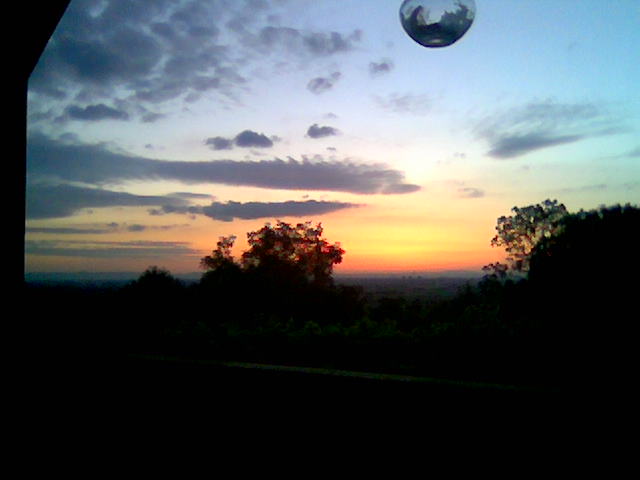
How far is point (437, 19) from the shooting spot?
2445 millimetres

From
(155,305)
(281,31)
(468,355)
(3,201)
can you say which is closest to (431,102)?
(281,31)

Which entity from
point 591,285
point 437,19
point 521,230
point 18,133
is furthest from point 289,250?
point 437,19

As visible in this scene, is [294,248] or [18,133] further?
[294,248]

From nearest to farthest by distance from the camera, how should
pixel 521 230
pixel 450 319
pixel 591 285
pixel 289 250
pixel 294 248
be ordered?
pixel 450 319, pixel 591 285, pixel 521 230, pixel 289 250, pixel 294 248

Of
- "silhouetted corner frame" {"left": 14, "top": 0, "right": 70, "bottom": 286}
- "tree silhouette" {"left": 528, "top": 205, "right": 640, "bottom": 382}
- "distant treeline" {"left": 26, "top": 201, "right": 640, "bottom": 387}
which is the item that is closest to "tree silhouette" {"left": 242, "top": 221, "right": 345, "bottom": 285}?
"distant treeline" {"left": 26, "top": 201, "right": 640, "bottom": 387}

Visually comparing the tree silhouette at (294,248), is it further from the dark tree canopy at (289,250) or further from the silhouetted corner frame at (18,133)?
the silhouetted corner frame at (18,133)

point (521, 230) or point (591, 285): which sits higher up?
point (521, 230)

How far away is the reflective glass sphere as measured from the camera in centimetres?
244

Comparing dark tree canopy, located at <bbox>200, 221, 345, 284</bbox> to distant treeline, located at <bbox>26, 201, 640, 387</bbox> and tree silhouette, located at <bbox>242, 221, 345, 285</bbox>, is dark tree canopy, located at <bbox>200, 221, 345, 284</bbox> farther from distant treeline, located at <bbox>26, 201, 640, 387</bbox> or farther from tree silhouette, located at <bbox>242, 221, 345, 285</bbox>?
distant treeline, located at <bbox>26, 201, 640, 387</bbox>

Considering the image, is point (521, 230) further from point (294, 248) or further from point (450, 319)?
point (294, 248)

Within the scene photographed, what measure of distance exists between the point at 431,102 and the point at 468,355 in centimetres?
401

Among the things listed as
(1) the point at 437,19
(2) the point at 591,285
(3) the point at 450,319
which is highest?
(1) the point at 437,19

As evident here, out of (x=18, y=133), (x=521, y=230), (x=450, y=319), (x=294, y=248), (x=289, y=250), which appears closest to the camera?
(x=18, y=133)

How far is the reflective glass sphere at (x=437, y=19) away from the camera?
2.44 meters
